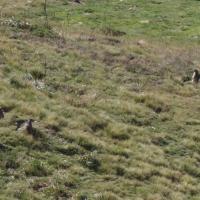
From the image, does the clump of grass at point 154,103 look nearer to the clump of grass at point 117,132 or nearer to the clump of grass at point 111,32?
the clump of grass at point 117,132

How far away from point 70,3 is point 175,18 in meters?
10.6

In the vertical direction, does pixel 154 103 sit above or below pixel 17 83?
below

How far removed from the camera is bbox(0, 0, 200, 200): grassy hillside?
63.0 feet

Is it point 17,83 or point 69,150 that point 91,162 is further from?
point 17,83

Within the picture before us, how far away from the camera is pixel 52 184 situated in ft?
59.8

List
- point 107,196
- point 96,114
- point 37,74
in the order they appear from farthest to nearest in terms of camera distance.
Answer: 1. point 37,74
2. point 96,114
3. point 107,196

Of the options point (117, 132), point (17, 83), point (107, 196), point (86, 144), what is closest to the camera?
point (107, 196)

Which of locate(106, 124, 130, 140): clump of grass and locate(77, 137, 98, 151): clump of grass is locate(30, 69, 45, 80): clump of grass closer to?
locate(106, 124, 130, 140): clump of grass

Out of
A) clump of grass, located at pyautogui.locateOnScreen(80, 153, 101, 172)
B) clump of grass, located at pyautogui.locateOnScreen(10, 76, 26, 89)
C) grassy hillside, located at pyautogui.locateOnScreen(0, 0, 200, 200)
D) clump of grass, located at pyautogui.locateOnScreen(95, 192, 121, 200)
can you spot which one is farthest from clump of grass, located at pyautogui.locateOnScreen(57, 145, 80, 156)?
clump of grass, located at pyautogui.locateOnScreen(10, 76, 26, 89)

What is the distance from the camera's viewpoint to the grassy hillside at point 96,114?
1920 centimetres

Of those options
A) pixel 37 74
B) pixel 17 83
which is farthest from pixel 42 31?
pixel 17 83

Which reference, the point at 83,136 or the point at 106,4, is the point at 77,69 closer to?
the point at 83,136

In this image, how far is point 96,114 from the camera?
25.5 meters

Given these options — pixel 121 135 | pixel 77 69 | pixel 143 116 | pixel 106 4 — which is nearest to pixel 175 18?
pixel 106 4
